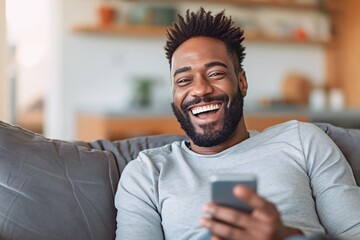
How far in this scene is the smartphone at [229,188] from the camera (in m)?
1.05

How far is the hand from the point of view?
1.07 m

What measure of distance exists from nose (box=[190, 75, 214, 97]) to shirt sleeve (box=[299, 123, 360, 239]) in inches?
11.8

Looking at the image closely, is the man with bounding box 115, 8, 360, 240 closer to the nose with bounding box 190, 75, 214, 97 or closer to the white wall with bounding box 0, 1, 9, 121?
the nose with bounding box 190, 75, 214, 97

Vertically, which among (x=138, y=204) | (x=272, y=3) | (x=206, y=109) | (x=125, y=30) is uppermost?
(x=272, y=3)

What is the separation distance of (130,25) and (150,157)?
325cm

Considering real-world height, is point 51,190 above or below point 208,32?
below

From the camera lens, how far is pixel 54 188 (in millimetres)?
1557

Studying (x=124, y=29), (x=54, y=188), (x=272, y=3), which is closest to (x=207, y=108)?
(x=54, y=188)

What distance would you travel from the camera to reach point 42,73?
5750 mm

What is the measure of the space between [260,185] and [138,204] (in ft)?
1.10

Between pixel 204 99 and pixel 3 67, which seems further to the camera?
pixel 3 67

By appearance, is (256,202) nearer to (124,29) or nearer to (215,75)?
(215,75)

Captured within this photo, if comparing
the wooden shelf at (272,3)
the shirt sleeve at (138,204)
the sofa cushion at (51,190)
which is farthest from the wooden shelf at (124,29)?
the shirt sleeve at (138,204)

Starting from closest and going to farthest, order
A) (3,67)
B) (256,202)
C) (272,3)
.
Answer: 1. (256,202)
2. (3,67)
3. (272,3)
